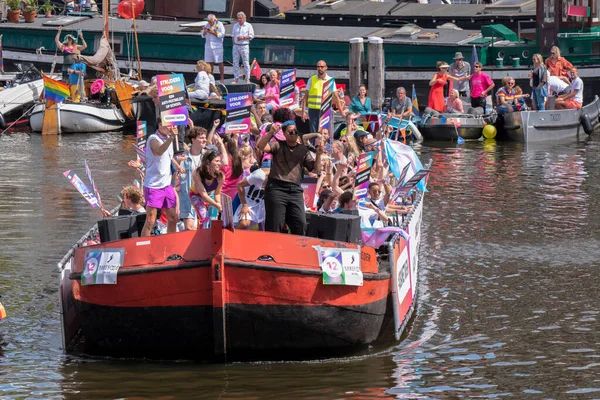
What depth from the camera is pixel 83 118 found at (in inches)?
1141

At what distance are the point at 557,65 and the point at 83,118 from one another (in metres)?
11.2

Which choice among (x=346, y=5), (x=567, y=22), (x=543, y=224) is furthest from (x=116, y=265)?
(x=346, y=5)

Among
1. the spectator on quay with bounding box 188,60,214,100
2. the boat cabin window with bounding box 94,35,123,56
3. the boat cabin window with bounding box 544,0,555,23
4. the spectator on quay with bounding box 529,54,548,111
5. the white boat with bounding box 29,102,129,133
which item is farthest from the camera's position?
the boat cabin window with bounding box 94,35,123,56

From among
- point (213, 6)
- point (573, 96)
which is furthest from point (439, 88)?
point (213, 6)

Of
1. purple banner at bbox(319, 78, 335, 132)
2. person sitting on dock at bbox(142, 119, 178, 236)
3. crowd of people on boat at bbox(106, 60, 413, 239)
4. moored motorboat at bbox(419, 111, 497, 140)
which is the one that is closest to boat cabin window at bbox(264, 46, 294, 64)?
moored motorboat at bbox(419, 111, 497, 140)

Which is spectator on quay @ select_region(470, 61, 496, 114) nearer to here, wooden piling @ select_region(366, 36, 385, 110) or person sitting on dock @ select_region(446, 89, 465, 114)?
person sitting on dock @ select_region(446, 89, 465, 114)

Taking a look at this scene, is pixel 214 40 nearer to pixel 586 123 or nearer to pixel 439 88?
pixel 439 88

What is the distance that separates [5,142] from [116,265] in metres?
17.9

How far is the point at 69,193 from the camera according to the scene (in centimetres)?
1964

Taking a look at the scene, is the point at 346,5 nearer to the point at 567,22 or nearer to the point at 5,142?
the point at 567,22

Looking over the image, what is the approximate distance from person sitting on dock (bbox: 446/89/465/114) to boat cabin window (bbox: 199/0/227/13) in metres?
14.0

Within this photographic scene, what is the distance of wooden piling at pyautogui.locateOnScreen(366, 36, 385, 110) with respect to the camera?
29625 millimetres

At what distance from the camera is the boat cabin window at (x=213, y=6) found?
39781 mm

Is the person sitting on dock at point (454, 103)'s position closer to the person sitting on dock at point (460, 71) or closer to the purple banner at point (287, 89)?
the person sitting on dock at point (460, 71)
